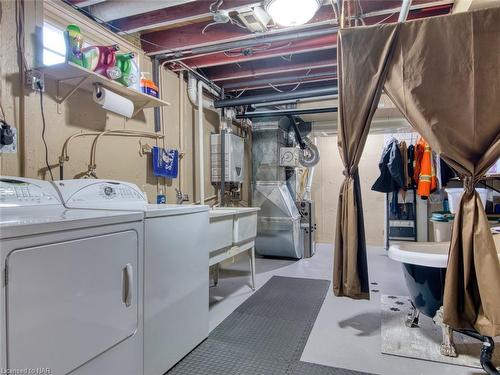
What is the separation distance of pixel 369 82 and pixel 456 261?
1065 millimetres

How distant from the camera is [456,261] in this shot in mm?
1530

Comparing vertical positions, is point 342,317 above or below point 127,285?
below

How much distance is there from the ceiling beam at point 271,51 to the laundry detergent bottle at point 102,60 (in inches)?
48.3

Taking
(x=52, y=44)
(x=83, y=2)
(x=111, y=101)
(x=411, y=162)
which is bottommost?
(x=411, y=162)

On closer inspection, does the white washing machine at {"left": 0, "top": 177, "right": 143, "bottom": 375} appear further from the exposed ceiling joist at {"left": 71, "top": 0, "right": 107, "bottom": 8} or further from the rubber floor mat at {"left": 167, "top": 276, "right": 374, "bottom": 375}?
the exposed ceiling joist at {"left": 71, "top": 0, "right": 107, "bottom": 8}

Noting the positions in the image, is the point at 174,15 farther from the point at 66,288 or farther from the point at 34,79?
the point at 66,288

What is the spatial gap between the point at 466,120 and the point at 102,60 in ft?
7.36

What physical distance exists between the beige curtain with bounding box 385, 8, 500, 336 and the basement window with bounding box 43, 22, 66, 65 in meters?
2.23

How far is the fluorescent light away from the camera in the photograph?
6.73 ft

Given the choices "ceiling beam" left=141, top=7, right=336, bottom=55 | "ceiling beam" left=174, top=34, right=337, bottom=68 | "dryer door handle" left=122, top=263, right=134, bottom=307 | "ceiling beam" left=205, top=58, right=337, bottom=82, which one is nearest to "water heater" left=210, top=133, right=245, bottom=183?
"ceiling beam" left=205, top=58, right=337, bottom=82

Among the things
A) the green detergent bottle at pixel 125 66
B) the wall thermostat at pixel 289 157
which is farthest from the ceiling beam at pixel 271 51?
the wall thermostat at pixel 289 157

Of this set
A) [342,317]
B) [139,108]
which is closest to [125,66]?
[139,108]

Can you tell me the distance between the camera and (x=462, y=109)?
1.52 meters

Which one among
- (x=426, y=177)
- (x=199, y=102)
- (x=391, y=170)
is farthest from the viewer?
(x=391, y=170)
